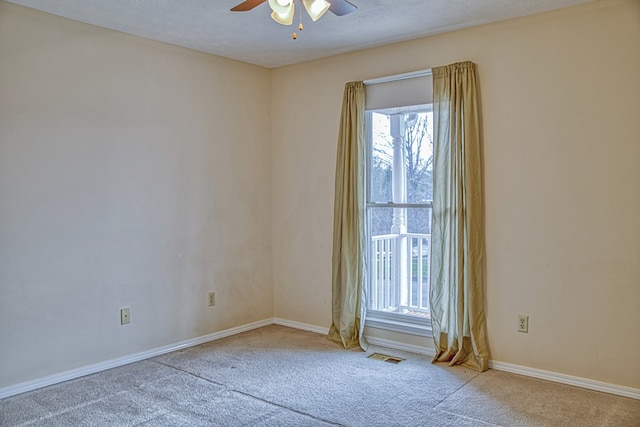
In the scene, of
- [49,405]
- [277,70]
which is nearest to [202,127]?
[277,70]

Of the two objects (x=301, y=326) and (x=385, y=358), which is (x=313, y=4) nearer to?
(x=385, y=358)

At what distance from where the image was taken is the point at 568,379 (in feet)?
10.9

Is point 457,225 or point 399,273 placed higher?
point 457,225

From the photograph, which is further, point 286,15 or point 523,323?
point 523,323

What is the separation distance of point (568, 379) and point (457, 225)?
124cm

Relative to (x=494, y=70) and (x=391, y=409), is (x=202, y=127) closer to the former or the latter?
(x=494, y=70)

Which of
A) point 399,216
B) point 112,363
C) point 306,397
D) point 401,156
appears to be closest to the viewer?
point 306,397

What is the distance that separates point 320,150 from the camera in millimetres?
4582

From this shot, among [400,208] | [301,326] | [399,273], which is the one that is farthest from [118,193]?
[399,273]

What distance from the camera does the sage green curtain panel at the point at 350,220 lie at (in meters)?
4.22

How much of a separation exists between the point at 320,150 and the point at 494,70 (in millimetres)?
1643

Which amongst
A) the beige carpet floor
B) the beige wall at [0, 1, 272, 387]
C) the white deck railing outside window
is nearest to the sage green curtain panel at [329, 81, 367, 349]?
the white deck railing outside window

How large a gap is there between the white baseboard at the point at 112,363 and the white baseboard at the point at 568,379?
223 cm

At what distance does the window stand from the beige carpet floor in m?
0.60
